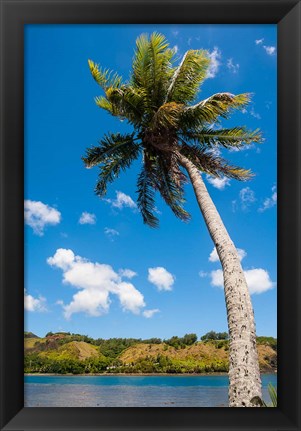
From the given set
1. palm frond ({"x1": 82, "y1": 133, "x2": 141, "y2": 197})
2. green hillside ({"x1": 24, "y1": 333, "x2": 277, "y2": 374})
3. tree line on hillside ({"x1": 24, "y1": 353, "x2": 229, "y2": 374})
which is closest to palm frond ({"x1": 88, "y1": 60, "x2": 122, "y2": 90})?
palm frond ({"x1": 82, "y1": 133, "x2": 141, "y2": 197})

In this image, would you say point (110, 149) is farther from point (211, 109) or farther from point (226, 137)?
point (211, 109)

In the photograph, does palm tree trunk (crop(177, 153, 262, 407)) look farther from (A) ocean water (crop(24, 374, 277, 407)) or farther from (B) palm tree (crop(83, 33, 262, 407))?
(A) ocean water (crop(24, 374, 277, 407))

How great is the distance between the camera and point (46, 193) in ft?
73.5

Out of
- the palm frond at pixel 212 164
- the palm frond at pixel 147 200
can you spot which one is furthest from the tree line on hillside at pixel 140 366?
the palm frond at pixel 212 164

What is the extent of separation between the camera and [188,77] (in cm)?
566

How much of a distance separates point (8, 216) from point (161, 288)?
22.0 m

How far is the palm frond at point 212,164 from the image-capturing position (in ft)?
20.7

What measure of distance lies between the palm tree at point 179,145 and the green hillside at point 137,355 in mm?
9257

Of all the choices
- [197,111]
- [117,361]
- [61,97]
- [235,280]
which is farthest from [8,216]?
[117,361]

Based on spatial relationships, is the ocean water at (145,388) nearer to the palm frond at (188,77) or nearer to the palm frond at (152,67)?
the palm frond at (188,77)

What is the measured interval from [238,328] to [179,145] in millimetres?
2971

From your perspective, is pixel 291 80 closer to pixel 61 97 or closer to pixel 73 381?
pixel 61 97

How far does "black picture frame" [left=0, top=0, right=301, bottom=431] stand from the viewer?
96.0 inches

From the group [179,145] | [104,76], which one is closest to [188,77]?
[179,145]
